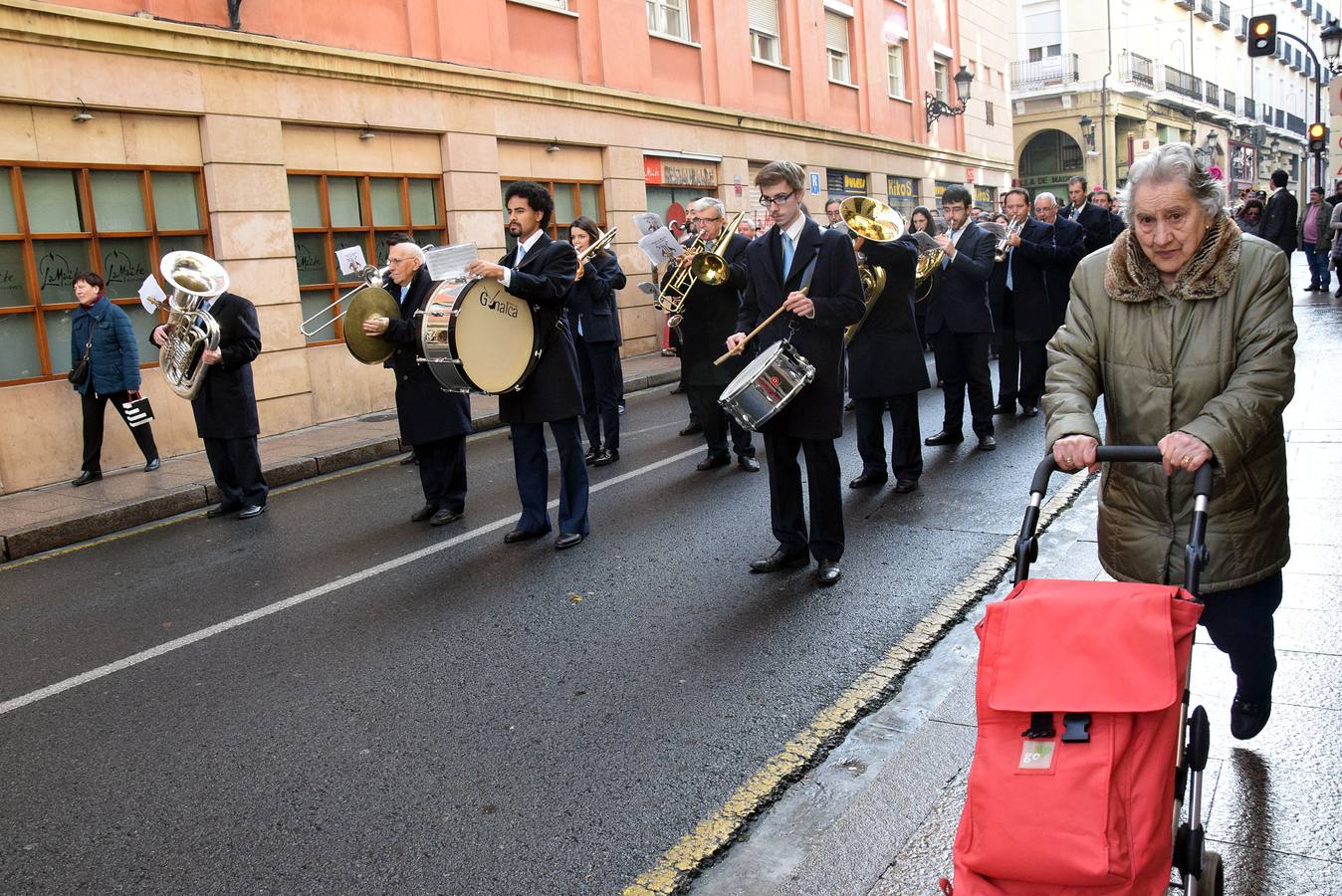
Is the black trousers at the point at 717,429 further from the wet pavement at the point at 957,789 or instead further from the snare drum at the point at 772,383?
the wet pavement at the point at 957,789

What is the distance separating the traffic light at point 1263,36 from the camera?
2186cm

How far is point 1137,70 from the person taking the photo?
4441 cm

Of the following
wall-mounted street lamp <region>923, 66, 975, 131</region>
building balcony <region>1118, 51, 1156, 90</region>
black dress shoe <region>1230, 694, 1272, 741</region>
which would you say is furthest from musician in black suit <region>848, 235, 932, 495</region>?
building balcony <region>1118, 51, 1156, 90</region>

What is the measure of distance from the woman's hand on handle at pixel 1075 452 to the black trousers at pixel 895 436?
16.2 ft

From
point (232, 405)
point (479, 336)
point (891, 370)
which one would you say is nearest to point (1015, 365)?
point (891, 370)

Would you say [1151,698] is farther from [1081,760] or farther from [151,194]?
[151,194]

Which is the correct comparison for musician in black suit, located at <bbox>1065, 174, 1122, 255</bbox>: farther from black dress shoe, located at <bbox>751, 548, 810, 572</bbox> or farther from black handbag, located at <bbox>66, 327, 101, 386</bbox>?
black handbag, located at <bbox>66, 327, 101, 386</bbox>

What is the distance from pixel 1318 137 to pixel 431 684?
95.1 feet

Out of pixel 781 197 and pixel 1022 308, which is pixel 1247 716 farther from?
pixel 1022 308

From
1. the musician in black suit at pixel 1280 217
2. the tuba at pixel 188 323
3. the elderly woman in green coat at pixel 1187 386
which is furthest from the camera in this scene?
the musician in black suit at pixel 1280 217

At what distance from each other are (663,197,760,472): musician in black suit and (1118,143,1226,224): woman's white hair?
227 inches

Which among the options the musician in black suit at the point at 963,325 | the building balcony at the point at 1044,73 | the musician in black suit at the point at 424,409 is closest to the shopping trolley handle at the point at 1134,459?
the musician in black suit at the point at 424,409

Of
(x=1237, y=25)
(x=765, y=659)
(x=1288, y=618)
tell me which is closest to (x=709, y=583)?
(x=765, y=659)

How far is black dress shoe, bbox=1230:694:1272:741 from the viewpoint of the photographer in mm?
3357
